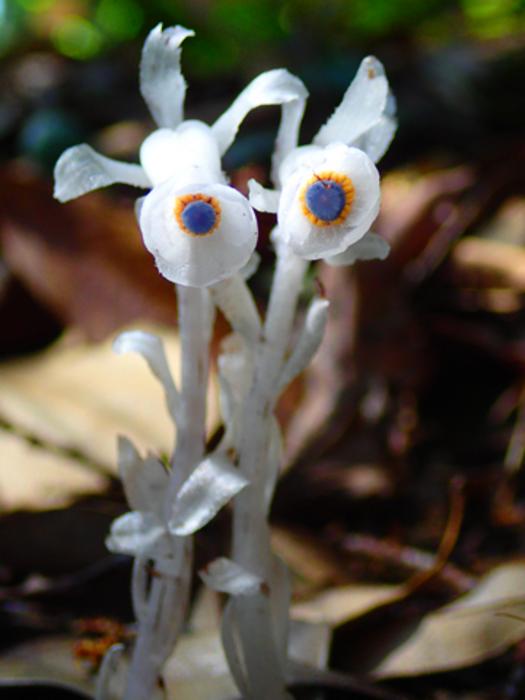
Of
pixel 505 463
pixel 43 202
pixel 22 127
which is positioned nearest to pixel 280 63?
pixel 22 127

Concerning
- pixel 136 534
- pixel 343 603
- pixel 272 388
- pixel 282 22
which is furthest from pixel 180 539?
pixel 282 22

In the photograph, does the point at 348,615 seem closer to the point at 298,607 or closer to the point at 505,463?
the point at 298,607

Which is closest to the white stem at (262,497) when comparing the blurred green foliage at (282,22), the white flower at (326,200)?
the white flower at (326,200)

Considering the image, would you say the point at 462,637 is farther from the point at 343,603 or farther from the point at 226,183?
the point at 226,183

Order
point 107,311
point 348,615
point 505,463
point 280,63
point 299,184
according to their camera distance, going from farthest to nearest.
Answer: point 280,63 → point 107,311 → point 505,463 → point 348,615 → point 299,184

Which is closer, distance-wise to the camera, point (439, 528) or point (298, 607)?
point (298, 607)

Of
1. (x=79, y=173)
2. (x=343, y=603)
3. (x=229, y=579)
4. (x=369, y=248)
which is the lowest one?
(x=343, y=603)

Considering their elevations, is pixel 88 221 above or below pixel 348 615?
above
